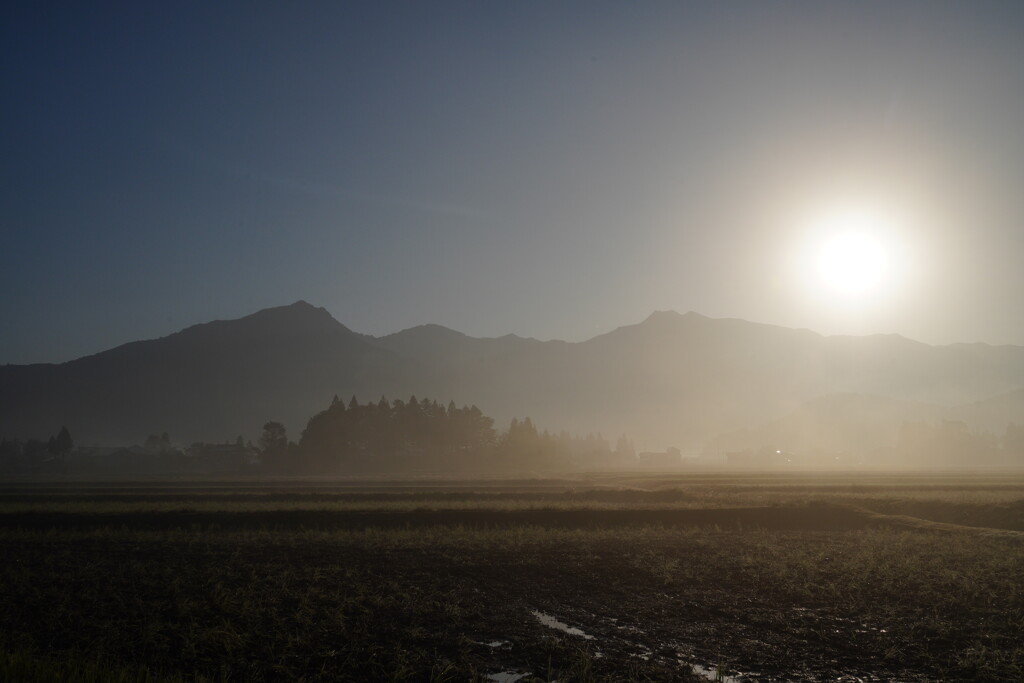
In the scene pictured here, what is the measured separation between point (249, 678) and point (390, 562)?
460 inches

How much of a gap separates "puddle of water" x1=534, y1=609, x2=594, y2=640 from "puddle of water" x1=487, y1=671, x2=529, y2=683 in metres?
2.93

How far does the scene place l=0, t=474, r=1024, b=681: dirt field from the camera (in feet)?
40.3

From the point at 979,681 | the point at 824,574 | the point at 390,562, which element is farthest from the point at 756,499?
the point at 979,681

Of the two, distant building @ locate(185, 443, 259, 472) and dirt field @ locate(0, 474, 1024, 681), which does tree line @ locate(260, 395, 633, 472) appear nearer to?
distant building @ locate(185, 443, 259, 472)

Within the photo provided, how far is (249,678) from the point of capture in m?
11.3

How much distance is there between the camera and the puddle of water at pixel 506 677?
11547 millimetres

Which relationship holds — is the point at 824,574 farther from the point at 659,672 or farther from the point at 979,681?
the point at 659,672

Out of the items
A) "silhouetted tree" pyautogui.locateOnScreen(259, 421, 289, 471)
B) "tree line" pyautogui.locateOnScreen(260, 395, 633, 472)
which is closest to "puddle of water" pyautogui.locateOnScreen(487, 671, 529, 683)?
"tree line" pyautogui.locateOnScreen(260, 395, 633, 472)

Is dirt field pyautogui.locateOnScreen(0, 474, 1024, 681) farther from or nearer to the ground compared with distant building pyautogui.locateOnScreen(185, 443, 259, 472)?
farther from the ground

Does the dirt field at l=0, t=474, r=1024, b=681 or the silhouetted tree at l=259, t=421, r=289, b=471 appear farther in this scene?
the silhouetted tree at l=259, t=421, r=289, b=471

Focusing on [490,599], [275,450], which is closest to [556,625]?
[490,599]

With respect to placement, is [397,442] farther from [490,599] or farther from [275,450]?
[490,599]

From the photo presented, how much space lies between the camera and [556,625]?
15.4 m

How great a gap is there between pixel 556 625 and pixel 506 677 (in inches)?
154
